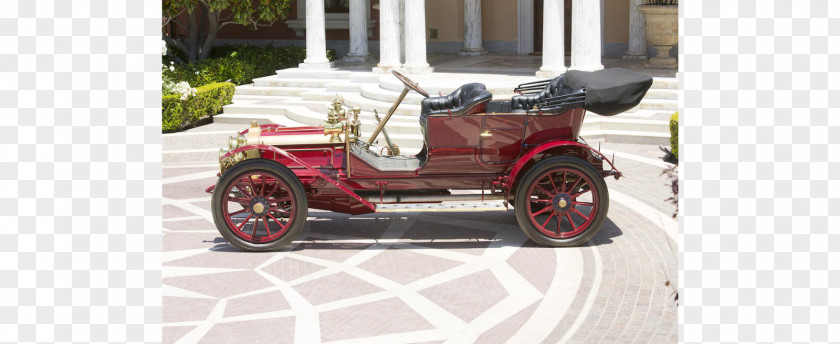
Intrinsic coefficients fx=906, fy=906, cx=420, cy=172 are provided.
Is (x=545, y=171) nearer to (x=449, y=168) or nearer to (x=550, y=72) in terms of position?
(x=449, y=168)

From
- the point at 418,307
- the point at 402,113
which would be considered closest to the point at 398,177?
the point at 418,307

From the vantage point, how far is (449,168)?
29.7 feet

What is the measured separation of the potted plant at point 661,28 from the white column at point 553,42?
8.75 feet

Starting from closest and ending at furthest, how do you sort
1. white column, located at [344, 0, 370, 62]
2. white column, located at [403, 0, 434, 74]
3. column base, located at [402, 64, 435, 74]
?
white column, located at [403, 0, 434, 74]
column base, located at [402, 64, 435, 74]
white column, located at [344, 0, 370, 62]

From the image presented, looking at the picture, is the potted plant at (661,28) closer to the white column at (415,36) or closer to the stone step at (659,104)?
the stone step at (659,104)

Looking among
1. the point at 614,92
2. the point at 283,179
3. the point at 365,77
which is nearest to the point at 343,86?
the point at 365,77

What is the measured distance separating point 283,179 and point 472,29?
614 inches

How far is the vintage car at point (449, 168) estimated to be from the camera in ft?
28.7

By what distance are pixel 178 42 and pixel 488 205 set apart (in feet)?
55.5

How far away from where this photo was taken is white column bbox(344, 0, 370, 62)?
2144 centimetres

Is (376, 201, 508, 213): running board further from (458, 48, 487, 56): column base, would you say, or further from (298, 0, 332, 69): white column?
(458, 48, 487, 56): column base

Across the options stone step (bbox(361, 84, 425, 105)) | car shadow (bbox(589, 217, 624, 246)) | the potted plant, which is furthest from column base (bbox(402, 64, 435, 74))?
car shadow (bbox(589, 217, 624, 246))

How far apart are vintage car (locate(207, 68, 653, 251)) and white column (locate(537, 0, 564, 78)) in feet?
26.3

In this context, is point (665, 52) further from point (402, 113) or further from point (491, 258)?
point (491, 258)
